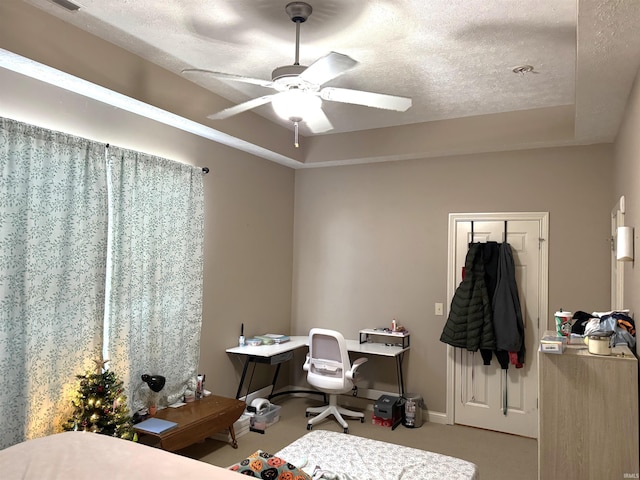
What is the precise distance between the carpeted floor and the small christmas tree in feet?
2.82

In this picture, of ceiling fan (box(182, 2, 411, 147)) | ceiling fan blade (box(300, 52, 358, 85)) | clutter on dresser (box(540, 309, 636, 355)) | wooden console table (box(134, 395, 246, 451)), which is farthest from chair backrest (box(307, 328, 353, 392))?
ceiling fan blade (box(300, 52, 358, 85))

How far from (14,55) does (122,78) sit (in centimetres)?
→ 69

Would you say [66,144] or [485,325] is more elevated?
[66,144]

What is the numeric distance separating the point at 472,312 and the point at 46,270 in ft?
Answer: 11.3

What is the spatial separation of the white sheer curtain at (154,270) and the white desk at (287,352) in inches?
20.5

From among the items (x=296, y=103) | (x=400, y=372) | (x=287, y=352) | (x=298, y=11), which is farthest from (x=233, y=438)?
(x=298, y=11)

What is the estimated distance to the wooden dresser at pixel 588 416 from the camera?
2125 mm

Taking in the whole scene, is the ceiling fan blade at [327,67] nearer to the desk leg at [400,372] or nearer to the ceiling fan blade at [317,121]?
the ceiling fan blade at [317,121]

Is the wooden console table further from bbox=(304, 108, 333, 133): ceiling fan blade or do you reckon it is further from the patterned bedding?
bbox=(304, 108, 333, 133): ceiling fan blade

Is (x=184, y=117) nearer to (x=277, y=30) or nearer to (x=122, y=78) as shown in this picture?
(x=122, y=78)

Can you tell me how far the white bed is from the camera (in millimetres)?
1784

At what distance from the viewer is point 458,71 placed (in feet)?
11.3

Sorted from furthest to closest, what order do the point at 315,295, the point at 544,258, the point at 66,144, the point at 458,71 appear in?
the point at 315,295 → the point at 544,258 → the point at 458,71 → the point at 66,144

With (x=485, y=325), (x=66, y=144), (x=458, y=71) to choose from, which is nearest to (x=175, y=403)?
(x=66, y=144)
